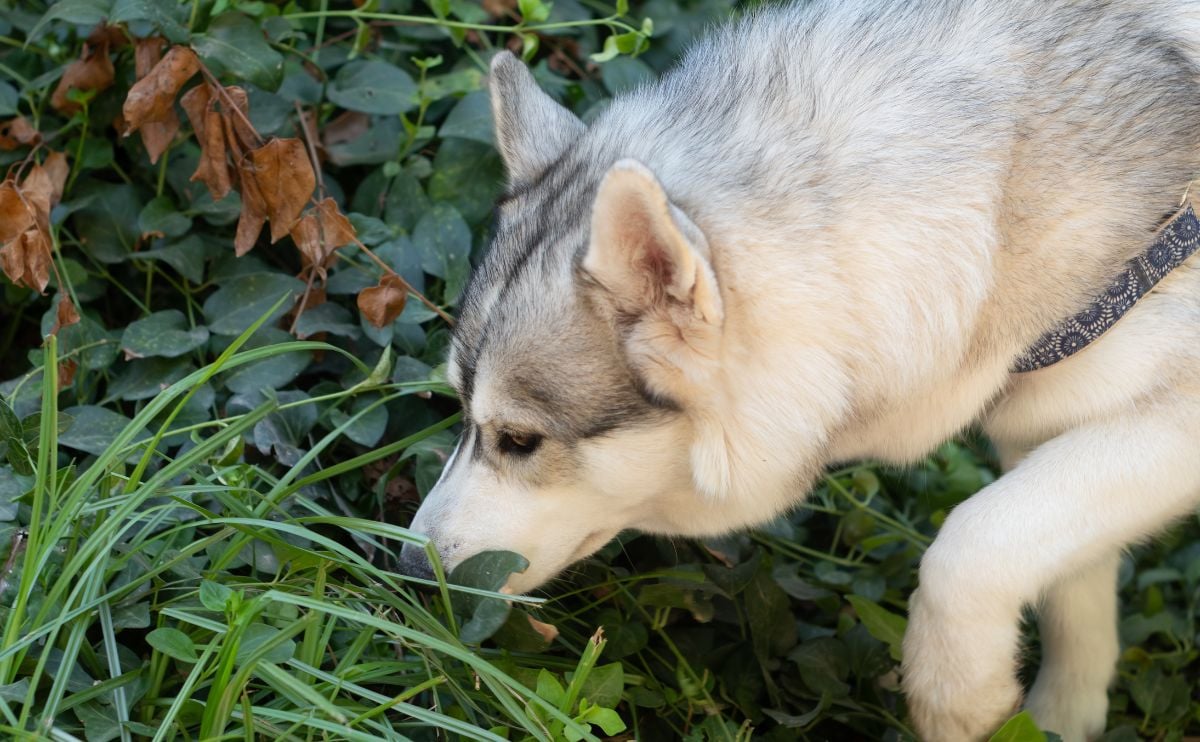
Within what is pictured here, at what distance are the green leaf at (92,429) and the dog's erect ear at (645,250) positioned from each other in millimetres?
1504

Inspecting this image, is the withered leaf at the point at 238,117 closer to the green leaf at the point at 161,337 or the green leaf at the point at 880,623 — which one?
the green leaf at the point at 161,337

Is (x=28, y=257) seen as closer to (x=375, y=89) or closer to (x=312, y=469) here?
(x=312, y=469)

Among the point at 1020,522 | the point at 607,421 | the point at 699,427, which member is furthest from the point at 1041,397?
the point at 607,421

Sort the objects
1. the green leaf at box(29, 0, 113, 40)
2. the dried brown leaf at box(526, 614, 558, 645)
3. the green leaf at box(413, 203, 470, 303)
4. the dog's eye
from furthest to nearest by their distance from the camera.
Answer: the green leaf at box(413, 203, 470, 303) → the green leaf at box(29, 0, 113, 40) → the dried brown leaf at box(526, 614, 558, 645) → the dog's eye

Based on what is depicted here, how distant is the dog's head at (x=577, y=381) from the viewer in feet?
8.18

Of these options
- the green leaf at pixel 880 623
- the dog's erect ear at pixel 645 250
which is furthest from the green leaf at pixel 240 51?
the green leaf at pixel 880 623

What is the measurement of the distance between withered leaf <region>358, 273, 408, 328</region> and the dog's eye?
2.85ft

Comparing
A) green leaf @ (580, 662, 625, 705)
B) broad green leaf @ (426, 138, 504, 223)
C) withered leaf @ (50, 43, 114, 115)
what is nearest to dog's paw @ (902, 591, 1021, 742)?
green leaf @ (580, 662, 625, 705)

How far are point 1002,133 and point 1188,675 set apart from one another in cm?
230

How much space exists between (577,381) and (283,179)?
1.33 m

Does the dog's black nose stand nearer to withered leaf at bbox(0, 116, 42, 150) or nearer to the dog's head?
the dog's head

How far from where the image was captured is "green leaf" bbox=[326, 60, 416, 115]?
4031 mm

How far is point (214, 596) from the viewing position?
2.44m

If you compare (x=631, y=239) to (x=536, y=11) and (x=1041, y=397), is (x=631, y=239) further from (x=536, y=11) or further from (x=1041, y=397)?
(x=536, y=11)
